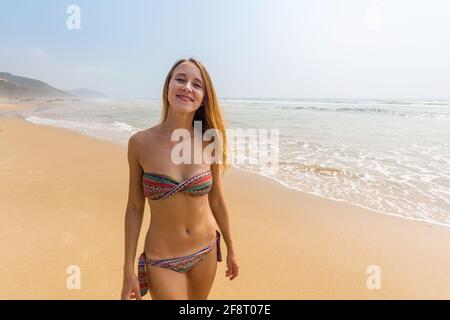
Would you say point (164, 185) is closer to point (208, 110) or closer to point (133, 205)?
point (133, 205)

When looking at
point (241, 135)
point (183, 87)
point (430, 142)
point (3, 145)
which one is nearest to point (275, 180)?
point (183, 87)

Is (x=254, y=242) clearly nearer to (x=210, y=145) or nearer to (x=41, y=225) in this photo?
(x=210, y=145)

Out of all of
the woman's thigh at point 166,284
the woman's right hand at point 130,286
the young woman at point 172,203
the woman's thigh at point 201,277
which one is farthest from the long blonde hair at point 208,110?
the woman's right hand at point 130,286

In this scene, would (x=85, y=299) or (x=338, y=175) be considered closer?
(x=85, y=299)

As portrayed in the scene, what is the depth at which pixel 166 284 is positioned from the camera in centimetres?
165

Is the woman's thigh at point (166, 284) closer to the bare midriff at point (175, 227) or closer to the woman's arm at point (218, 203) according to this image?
the bare midriff at point (175, 227)

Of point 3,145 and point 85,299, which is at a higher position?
point 3,145

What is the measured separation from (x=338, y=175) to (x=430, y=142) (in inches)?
267

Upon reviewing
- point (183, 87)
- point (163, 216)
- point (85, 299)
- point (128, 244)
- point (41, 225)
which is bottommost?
point (85, 299)

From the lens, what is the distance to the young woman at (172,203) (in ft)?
5.44

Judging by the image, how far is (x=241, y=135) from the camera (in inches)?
510

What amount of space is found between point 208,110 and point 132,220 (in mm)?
897
